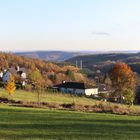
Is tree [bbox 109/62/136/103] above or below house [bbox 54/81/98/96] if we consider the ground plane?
above

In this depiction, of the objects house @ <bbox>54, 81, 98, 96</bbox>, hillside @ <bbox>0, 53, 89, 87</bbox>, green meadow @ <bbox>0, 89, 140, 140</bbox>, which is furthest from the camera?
hillside @ <bbox>0, 53, 89, 87</bbox>

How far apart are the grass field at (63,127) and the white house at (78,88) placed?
7991 centimetres

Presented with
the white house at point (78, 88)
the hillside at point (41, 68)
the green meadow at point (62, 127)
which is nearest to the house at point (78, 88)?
the white house at point (78, 88)

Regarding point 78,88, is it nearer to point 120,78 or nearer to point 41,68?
point 120,78

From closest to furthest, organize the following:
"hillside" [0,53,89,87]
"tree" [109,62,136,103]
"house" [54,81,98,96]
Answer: "tree" [109,62,136,103] < "house" [54,81,98,96] < "hillside" [0,53,89,87]

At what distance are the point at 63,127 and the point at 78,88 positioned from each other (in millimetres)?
89376

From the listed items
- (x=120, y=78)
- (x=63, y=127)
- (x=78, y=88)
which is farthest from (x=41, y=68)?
(x=63, y=127)

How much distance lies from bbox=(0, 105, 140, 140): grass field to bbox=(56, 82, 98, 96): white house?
79.9 m

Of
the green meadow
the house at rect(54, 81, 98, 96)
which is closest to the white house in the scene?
the house at rect(54, 81, 98, 96)

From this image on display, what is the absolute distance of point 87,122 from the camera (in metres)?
31.7

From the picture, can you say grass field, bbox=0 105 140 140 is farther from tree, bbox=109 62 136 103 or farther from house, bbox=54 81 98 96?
house, bbox=54 81 98 96

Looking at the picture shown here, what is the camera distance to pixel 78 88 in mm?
117438

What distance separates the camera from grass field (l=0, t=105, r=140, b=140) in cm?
2451

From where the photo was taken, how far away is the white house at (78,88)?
380 feet
